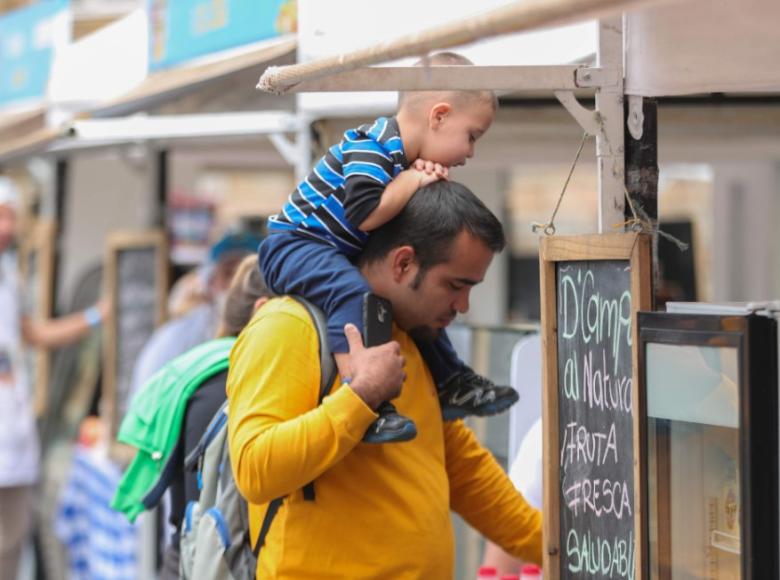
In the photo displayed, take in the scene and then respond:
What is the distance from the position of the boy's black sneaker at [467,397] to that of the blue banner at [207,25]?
194cm

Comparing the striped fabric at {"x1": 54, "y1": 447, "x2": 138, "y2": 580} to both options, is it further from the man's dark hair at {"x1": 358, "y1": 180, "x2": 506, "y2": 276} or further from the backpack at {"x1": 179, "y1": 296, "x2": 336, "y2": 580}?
the man's dark hair at {"x1": 358, "y1": 180, "x2": 506, "y2": 276}

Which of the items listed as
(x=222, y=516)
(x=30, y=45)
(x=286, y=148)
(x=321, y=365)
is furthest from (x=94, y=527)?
(x=321, y=365)

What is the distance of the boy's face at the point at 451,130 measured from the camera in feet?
9.87

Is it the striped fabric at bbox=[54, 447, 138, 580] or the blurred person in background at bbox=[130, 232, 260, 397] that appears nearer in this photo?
the blurred person in background at bbox=[130, 232, 260, 397]

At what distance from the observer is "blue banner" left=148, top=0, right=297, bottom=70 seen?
16.2 feet

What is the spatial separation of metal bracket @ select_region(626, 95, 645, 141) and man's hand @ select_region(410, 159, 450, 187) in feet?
1.29

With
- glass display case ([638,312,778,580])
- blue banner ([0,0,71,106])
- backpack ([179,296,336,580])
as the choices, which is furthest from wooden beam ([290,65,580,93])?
blue banner ([0,0,71,106])

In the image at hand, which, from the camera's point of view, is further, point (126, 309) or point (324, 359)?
point (126, 309)

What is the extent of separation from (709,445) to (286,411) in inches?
31.4

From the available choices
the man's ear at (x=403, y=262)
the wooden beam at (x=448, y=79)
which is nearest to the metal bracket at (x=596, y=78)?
the wooden beam at (x=448, y=79)

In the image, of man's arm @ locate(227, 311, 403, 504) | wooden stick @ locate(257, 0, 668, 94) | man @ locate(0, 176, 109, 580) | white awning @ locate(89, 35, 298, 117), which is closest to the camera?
wooden stick @ locate(257, 0, 668, 94)

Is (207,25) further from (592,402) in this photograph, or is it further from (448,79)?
(592,402)

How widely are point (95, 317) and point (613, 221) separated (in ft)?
17.1

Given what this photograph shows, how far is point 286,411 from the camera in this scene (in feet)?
9.07
